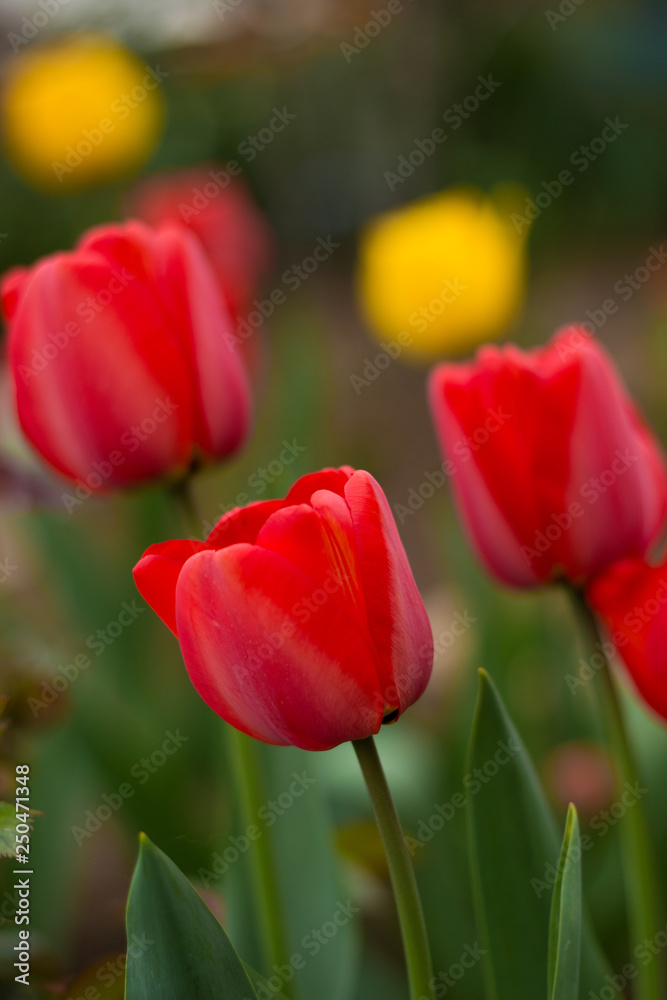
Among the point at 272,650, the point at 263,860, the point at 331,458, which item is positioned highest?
the point at 272,650

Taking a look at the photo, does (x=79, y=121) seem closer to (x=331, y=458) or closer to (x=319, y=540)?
(x=331, y=458)

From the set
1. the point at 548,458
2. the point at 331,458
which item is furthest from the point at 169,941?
the point at 331,458

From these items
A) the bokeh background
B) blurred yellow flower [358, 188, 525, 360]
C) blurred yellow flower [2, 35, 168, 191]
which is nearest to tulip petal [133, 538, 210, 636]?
the bokeh background

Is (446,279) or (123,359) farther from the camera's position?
(446,279)

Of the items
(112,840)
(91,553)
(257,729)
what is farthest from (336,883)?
(112,840)

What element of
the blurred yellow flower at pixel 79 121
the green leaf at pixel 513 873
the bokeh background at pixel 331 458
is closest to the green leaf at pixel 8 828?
the bokeh background at pixel 331 458

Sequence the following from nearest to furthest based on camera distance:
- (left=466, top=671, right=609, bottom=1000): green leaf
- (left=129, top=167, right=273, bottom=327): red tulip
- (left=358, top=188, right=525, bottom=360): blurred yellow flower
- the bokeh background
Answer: (left=466, top=671, right=609, bottom=1000): green leaf, the bokeh background, (left=129, top=167, right=273, bottom=327): red tulip, (left=358, top=188, right=525, bottom=360): blurred yellow flower

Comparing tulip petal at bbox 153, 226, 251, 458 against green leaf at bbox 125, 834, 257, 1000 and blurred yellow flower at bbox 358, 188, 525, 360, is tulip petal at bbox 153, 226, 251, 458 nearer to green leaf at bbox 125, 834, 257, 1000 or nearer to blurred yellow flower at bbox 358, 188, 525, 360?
green leaf at bbox 125, 834, 257, 1000
